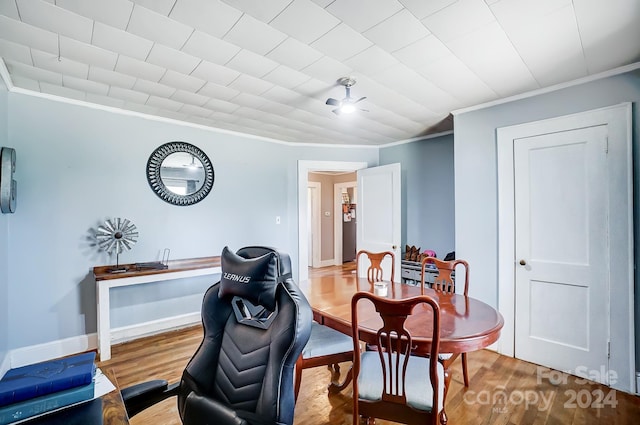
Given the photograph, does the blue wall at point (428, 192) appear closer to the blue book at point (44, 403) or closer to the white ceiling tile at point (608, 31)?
the white ceiling tile at point (608, 31)

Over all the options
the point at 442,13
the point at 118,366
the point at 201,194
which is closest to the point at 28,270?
the point at 118,366

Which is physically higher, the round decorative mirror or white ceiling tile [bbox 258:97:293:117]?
white ceiling tile [bbox 258:97:293:117]

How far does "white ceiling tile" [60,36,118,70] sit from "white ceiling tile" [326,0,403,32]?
59.3 inches

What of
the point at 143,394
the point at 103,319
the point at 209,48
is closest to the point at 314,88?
the point at 209,48

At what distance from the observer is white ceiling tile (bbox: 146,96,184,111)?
2789 mm

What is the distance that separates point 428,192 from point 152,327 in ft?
12.1

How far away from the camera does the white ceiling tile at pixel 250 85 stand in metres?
2.39

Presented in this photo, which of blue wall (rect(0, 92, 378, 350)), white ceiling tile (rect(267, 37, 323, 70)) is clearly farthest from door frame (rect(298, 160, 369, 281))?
white ceiling tile (rect(267, 37, 323, 70))

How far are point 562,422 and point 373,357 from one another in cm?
130

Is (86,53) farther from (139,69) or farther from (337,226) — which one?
(337,226)

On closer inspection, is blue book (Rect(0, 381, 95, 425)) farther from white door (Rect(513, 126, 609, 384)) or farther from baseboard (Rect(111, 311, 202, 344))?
white door (Rect(513, 126, 609, 384))

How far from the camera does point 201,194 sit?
11.8ft

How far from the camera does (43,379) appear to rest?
0.87 metres

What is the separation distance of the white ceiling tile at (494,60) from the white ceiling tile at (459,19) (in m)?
0.07
